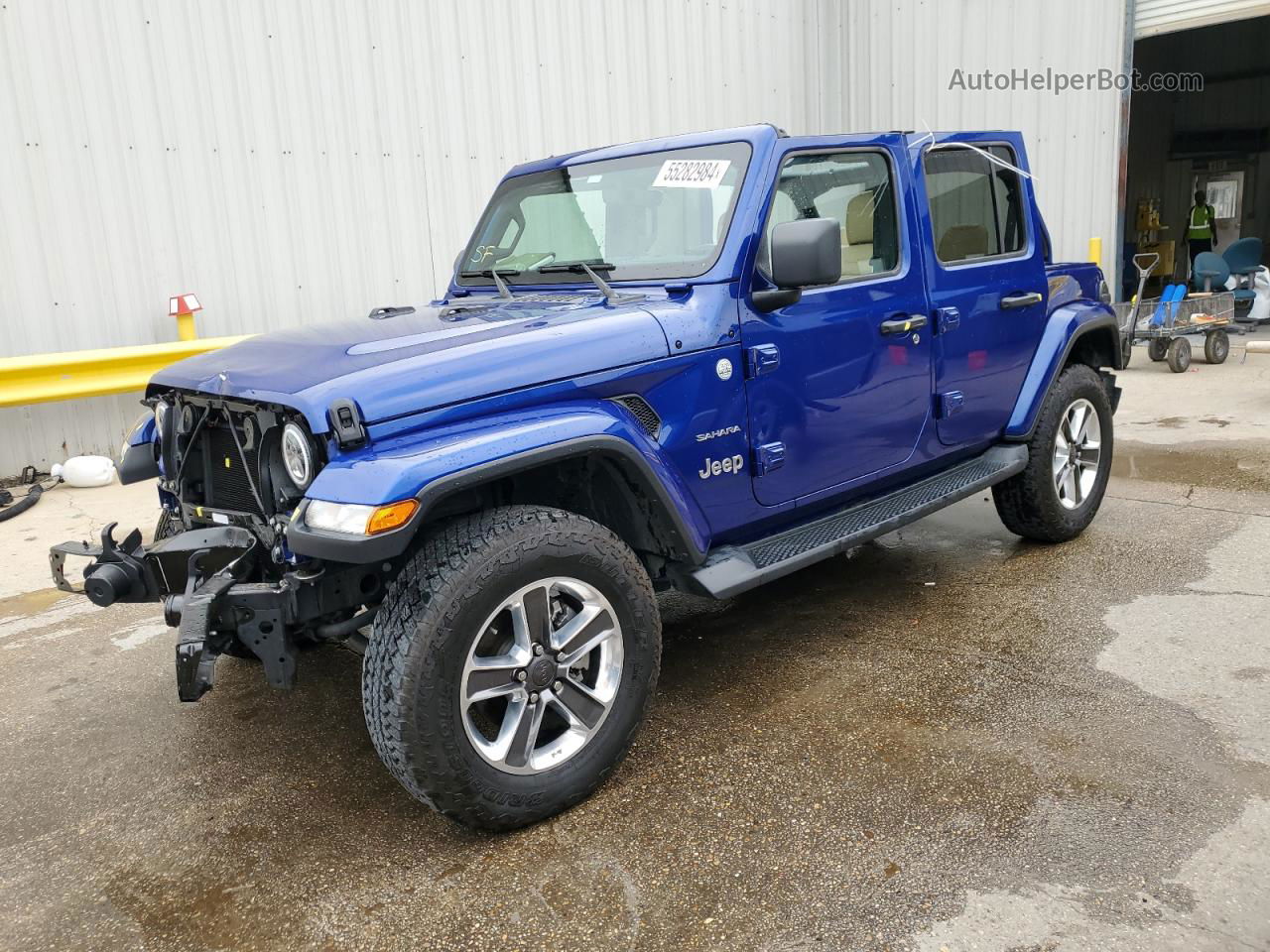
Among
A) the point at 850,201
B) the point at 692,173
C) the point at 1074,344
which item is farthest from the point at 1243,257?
the point at 692,173

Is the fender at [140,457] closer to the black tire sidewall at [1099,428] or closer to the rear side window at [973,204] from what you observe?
the rear side window at [973,204]

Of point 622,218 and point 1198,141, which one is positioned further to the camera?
point 1198,141

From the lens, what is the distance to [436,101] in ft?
28.7

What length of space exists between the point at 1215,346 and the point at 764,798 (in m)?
9.80

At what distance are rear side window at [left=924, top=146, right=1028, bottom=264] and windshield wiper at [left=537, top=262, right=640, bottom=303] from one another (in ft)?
4.77

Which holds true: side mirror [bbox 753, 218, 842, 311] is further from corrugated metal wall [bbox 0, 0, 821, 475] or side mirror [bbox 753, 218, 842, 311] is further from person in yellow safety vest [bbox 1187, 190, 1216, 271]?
person in yellow safety vest [bbox 1187, 190, 1216, 271]

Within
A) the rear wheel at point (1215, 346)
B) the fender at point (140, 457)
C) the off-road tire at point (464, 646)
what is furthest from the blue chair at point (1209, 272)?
the fender at point (140, 457)

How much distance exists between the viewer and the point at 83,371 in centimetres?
714

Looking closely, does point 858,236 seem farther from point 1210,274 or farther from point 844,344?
point 1210,274

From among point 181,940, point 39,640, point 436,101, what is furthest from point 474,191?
point 181,940

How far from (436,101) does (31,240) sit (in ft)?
11.1

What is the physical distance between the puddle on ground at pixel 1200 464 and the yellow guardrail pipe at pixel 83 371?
6066 mm

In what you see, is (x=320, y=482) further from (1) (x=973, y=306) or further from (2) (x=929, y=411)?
(1) (x=973, y=306)

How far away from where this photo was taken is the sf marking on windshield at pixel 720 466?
3.30 metres
